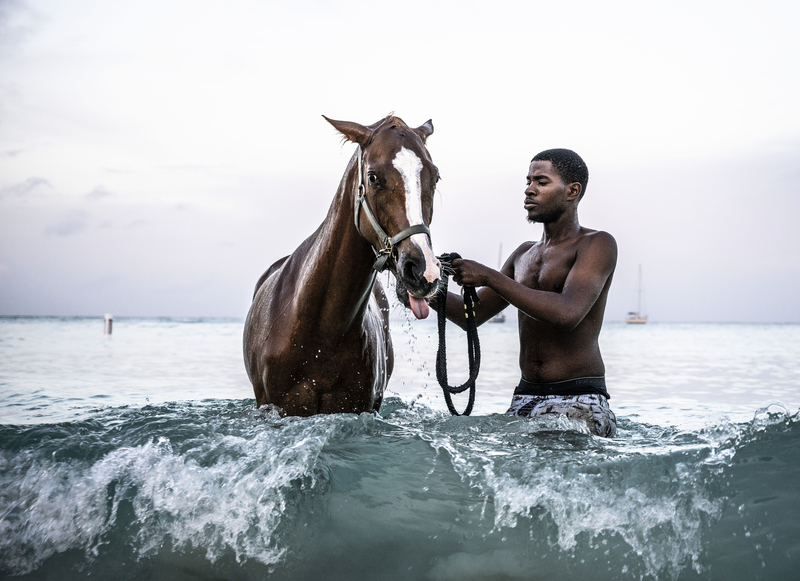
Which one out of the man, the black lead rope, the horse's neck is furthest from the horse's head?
the man

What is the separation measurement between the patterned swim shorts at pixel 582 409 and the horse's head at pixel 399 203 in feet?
3.50

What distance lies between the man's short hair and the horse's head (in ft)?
2.94

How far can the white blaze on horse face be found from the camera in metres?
2.52

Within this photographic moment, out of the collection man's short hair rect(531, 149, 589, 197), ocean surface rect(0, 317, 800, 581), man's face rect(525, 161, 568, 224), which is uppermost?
man's short hair rect(531, 149, 589, 197)

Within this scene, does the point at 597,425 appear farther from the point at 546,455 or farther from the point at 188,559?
the point at 188,559

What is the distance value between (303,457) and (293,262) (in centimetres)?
130

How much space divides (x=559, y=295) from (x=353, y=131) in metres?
1.34

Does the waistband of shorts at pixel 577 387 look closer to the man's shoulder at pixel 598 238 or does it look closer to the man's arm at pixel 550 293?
the man's arm at pixel 550 293

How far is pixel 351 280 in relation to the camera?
322 centimetres

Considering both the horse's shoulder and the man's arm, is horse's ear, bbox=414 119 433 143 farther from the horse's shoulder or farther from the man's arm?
the horse's shoulder

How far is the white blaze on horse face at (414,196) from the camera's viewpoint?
2.52 m

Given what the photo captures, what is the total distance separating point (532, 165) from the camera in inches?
139

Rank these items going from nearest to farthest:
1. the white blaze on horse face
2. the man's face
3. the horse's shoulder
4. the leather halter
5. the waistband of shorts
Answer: the white blaze on horse face
the leather halter
the waistband of shorts
the man's face
the horse's shoulder

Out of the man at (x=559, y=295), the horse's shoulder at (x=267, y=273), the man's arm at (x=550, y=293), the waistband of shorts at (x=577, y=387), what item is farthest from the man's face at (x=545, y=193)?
the horse's shoulder at (x=267, y=273)
